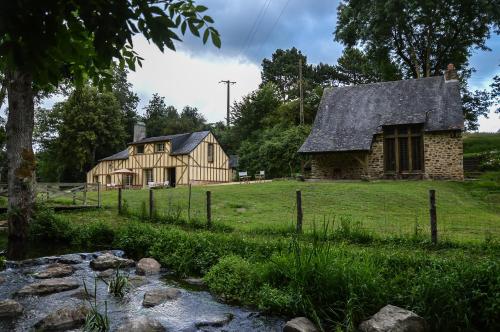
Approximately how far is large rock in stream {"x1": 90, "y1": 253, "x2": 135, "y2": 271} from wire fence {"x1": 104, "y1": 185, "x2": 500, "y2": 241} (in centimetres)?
278

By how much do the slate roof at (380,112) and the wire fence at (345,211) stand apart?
20.0 ft

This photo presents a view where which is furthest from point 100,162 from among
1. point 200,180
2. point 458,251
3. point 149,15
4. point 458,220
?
point 149,15

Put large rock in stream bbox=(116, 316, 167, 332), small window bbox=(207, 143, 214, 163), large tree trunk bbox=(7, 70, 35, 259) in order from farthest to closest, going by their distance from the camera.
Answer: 1. small window bbox=(207, 143, 214, 163)
2. large tree trunk bbox=(7, 70, 35, 259)
3. large rock in stream bbox=(116, 316, 167, 332)

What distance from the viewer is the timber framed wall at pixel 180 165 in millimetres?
33906

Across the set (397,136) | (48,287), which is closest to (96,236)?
(48,287)

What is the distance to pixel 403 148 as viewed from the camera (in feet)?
78.4

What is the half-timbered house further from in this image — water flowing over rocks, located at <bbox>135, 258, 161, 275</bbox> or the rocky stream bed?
the rocky stream bed

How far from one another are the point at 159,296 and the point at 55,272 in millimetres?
2831

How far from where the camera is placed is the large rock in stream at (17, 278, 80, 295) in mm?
6352

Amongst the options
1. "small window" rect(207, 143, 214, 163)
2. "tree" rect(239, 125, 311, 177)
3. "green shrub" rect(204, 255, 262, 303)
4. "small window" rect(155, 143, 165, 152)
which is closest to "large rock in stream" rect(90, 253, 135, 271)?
"green shrub" rect(204, 255, 262, 303)

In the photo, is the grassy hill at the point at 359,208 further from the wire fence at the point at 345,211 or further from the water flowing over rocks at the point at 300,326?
the water flowing over rocks at the point at 300,326

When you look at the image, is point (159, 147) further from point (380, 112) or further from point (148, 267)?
point (148, 267)

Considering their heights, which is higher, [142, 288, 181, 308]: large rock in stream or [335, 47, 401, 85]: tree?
[335, 47, 401, 85]: tree

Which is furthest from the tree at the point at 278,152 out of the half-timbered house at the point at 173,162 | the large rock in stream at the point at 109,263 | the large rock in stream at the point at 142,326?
the large rock in stream at the point at 142,326
